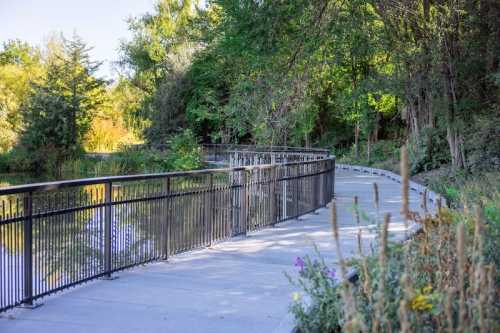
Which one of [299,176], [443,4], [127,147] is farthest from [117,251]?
[127,147]

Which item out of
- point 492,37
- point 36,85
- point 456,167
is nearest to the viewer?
point 492,37

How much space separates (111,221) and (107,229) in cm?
10

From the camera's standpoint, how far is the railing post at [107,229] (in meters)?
6.47

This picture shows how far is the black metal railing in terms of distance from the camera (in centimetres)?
537

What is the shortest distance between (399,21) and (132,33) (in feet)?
143

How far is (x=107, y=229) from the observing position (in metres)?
6.52

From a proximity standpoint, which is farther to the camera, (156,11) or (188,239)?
(156,11)

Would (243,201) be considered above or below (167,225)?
above

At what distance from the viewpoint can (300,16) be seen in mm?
16422

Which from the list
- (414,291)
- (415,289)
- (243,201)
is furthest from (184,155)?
(414,291)

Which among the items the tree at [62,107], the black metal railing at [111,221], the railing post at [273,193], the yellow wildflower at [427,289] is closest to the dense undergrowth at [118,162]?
the tree at [62,107]

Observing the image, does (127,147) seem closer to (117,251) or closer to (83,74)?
(83,74)

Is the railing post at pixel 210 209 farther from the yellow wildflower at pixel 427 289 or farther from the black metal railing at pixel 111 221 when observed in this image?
the yellow wildflower at pixel 427 289

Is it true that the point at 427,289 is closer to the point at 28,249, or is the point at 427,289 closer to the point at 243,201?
the point at 28,249
